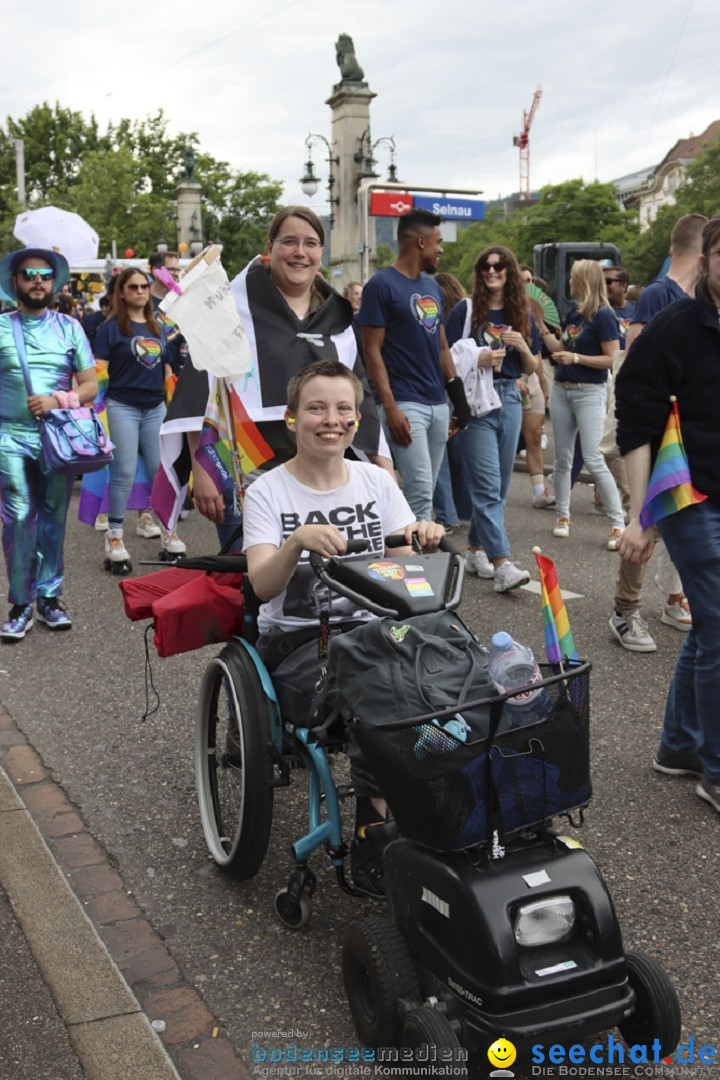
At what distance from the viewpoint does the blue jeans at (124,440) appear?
868 cm

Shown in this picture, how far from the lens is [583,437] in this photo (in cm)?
897

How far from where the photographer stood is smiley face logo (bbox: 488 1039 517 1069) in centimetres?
238

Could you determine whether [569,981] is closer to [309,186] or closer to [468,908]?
[468,908]

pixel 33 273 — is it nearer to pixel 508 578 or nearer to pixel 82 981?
pixel 508 578

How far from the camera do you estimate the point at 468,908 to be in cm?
243

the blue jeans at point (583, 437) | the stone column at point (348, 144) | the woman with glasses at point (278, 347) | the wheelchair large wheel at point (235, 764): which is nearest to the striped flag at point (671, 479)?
the woman with glasses at point (278, 347)

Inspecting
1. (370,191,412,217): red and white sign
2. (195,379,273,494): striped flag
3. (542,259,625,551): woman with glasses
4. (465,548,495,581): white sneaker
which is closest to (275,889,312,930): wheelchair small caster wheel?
(195,379,273,494): striped flag

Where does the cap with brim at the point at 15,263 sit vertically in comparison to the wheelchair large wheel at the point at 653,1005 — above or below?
above

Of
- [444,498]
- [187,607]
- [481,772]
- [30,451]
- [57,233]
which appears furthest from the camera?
[444,498]

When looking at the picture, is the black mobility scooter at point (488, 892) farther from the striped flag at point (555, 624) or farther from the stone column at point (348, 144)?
the stone column at point (348, 144)

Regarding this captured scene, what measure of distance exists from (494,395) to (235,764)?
14.0ft

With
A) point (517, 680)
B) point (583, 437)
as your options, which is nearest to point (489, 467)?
point (583, 437)

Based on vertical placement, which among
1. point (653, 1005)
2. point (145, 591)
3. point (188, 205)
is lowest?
point (653, 1005)

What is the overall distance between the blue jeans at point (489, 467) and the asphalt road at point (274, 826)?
16.6 inches
